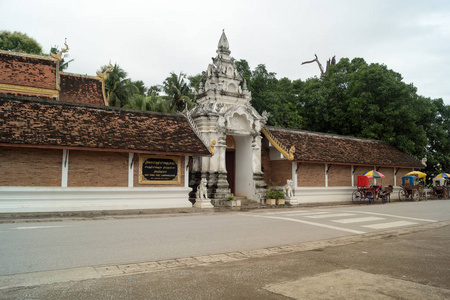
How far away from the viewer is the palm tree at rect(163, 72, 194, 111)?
130 feet

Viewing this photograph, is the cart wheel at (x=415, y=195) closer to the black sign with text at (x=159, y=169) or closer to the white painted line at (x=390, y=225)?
the white painted line at (x=390, y=225)

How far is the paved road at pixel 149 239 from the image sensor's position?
6590mm

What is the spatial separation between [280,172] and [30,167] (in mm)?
13761

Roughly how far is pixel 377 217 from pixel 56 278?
11.9 m

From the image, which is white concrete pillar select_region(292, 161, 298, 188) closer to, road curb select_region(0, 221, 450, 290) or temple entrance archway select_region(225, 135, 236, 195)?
temple entrance archway select_region(225, 135, 236, 195)

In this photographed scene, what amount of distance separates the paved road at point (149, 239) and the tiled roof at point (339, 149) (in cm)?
979

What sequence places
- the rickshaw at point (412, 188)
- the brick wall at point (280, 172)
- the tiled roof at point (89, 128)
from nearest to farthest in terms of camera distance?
the tiled roof at point (89, 128), the brick wall at point (280, 172), the rickshaw at point (412, 188)

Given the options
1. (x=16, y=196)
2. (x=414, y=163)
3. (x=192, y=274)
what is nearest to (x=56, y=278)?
(x=192, y=274)

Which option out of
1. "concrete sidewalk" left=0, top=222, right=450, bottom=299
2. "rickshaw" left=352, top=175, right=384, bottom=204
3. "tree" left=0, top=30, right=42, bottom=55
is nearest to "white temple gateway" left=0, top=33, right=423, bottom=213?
"rickshaw" left=352, top=175, right=384, bottom=204

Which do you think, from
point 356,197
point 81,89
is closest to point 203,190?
point 356,197

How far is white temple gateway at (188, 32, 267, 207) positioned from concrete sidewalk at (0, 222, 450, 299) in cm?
1141

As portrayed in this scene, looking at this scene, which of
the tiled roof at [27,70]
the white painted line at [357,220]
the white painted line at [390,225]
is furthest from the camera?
the tiled roof at [27,70]

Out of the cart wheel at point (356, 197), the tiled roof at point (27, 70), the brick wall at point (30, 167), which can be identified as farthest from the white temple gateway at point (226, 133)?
the tiled roof at point (27, 70)

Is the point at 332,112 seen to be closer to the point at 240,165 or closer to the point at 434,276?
the point at 240,165
